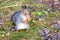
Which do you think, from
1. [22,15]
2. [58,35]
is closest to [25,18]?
[22,15]

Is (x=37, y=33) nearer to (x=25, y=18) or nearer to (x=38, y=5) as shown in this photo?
(x=25, y=18)

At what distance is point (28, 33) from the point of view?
443cm

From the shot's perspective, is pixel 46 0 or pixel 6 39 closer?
pixel 6 39

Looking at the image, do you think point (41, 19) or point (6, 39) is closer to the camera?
point (6, 39)

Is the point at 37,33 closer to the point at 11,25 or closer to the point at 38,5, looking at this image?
the point at 11,25

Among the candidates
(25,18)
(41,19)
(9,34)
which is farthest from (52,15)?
(9,34)

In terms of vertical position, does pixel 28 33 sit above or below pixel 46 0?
below

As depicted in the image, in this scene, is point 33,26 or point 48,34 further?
point 33,26

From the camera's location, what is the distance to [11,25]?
466cm

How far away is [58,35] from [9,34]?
35.2 inches

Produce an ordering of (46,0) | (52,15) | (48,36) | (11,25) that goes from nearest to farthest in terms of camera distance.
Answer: (48,36), (11,25), (52,15), (46,0)

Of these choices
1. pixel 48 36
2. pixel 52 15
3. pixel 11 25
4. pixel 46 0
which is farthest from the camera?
pixel 46 0

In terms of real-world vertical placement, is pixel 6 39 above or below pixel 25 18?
below

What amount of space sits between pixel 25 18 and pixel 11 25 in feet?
1.10
